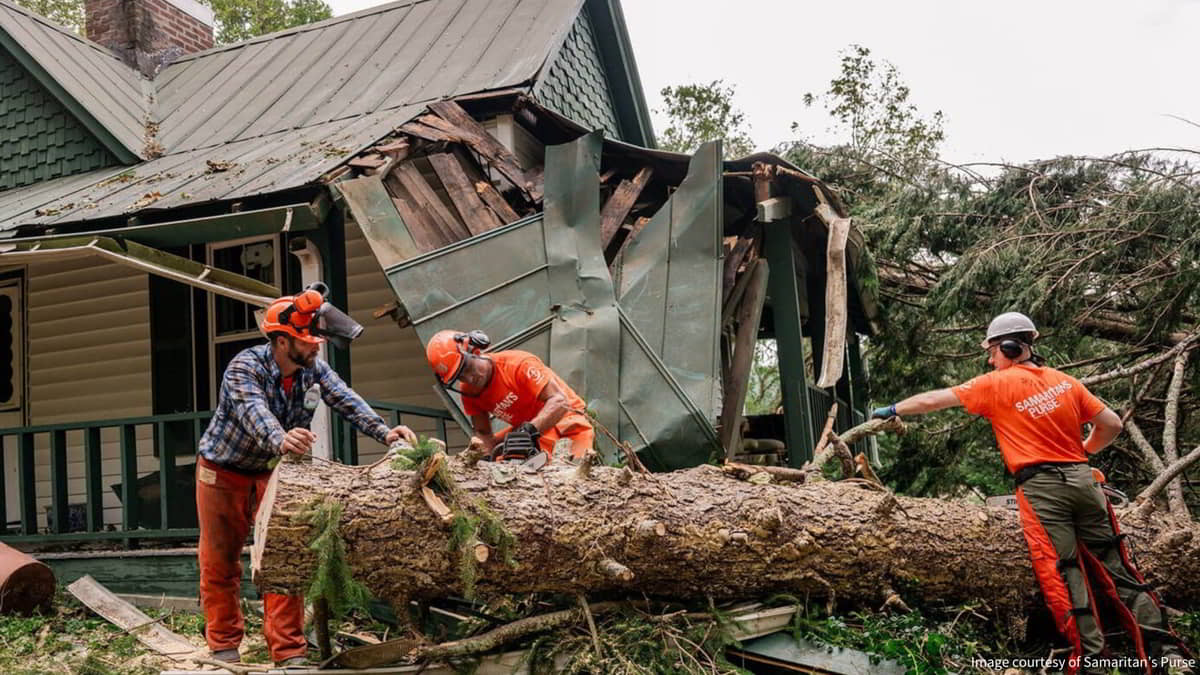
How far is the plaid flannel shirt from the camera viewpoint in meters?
5.59

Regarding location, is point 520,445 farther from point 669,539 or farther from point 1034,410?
point 1034,410

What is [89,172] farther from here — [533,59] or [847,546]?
[847,546]

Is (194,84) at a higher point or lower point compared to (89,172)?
higher

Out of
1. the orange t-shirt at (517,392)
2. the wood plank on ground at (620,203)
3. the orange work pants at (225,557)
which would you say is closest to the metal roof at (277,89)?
the wood plank on ground at (620,203)

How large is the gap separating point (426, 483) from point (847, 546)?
2142 mm

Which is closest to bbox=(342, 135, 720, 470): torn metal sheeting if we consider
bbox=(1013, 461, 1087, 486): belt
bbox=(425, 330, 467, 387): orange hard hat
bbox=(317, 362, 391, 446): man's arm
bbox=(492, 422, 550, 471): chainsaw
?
bbox=(425, 330, 467, 387): orange hard hat

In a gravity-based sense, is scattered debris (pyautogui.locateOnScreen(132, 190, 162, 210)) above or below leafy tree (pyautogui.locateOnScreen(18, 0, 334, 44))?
below

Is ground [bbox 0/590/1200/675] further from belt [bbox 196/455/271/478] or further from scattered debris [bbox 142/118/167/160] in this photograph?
scattered debris [bbox 142/118/167/160]

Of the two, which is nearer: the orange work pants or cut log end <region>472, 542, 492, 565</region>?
cut log end <region>472, 542, 492, 565</region>

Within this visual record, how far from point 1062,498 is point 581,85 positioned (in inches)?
315

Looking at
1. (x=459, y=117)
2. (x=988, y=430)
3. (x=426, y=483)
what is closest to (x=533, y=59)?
(x=459, y=117)

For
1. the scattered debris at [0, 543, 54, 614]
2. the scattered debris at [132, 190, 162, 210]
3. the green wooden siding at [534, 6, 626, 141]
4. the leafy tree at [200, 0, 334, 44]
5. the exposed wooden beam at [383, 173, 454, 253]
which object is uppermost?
the leafy tree at [200, 0, 334, 44]

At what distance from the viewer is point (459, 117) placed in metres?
9.34

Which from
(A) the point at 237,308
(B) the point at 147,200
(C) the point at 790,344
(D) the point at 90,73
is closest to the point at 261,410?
(B) the point at 147,200
